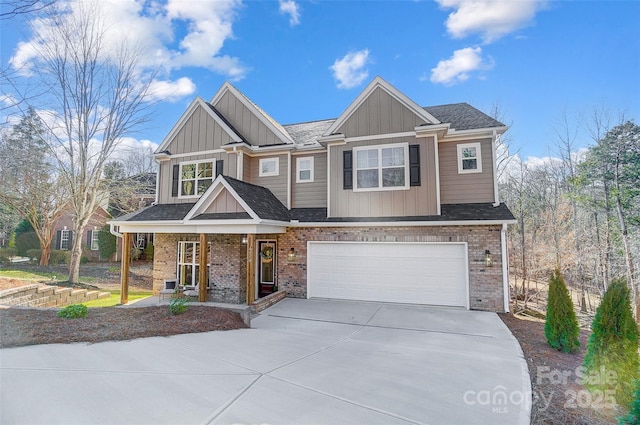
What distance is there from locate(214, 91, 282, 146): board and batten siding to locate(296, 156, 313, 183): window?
1.21 metres

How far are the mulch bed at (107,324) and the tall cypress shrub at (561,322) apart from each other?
7118 mm

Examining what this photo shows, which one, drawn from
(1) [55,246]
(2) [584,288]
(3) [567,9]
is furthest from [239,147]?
(1) [55,246]

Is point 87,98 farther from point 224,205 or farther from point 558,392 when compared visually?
point 558,392

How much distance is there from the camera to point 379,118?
1066 cm

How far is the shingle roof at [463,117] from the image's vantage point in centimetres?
1027

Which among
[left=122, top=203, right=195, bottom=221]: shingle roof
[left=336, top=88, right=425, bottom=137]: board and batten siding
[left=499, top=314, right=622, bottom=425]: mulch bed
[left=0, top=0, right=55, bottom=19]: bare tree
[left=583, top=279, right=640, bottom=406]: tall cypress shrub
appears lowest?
[left=499, top=314, right=622, bottom=425]: mulch bed

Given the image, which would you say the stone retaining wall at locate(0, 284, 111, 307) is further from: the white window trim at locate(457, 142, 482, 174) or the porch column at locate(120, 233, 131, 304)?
the white window trim at locate(457, 142, 482, 174)

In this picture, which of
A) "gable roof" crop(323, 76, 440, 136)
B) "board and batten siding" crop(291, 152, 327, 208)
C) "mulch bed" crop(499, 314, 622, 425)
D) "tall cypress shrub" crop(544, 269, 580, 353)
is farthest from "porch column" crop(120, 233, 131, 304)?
"tall cypress shrub" crop(544, 269, 580, 353)

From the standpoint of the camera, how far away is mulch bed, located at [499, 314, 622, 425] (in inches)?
148

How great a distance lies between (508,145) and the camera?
666 inches

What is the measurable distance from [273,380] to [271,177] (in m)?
8.90

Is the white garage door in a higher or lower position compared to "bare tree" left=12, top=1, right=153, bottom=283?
lower

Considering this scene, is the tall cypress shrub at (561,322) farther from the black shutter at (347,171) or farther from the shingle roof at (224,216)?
the shingle roof at (224,216)

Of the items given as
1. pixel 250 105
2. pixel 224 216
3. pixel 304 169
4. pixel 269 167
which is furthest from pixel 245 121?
pixel 224 216
